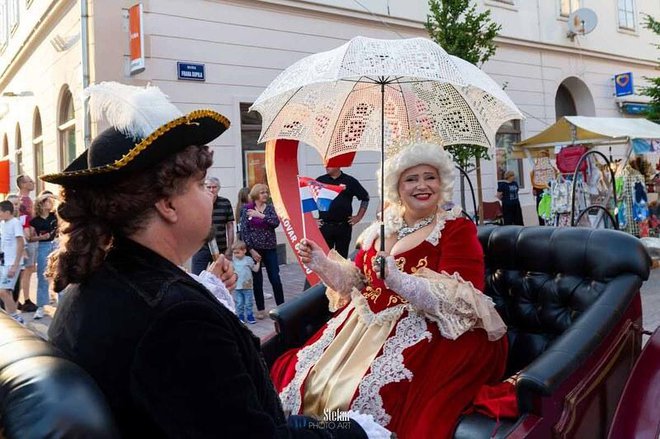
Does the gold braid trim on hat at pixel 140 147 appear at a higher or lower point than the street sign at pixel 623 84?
lower

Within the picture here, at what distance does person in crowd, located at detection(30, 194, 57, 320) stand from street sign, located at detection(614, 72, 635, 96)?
15.4 metres

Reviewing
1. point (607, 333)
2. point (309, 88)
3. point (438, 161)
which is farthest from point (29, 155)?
point (607, 333)

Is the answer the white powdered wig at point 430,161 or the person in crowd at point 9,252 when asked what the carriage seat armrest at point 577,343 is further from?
the person in crowd at point 9,252

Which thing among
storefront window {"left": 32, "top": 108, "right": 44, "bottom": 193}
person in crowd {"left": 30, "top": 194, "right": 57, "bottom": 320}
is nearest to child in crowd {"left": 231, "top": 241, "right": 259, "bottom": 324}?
person in crowd {"left": 30, "top": 194, "right": 57, "bottom": 320}

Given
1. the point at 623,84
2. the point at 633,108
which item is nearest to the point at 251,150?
the point at 623,84

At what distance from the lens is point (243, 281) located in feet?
19.3

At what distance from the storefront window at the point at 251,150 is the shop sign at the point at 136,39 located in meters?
1.95

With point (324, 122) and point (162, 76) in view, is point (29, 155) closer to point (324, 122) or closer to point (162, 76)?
point (162, 76)

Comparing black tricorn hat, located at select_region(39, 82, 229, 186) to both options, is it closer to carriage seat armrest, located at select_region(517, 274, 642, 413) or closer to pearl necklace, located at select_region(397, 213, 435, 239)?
carriage seat armrest, located at select_region(517, 274, 642, 413)

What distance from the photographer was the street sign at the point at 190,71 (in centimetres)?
902

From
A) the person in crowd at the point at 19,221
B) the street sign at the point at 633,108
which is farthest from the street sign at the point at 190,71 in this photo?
the street sign at the point at 633,108

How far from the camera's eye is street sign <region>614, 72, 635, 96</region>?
638 inches

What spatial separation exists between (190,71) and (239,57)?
3.23 feet

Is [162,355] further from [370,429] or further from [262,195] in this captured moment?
[262,195]
